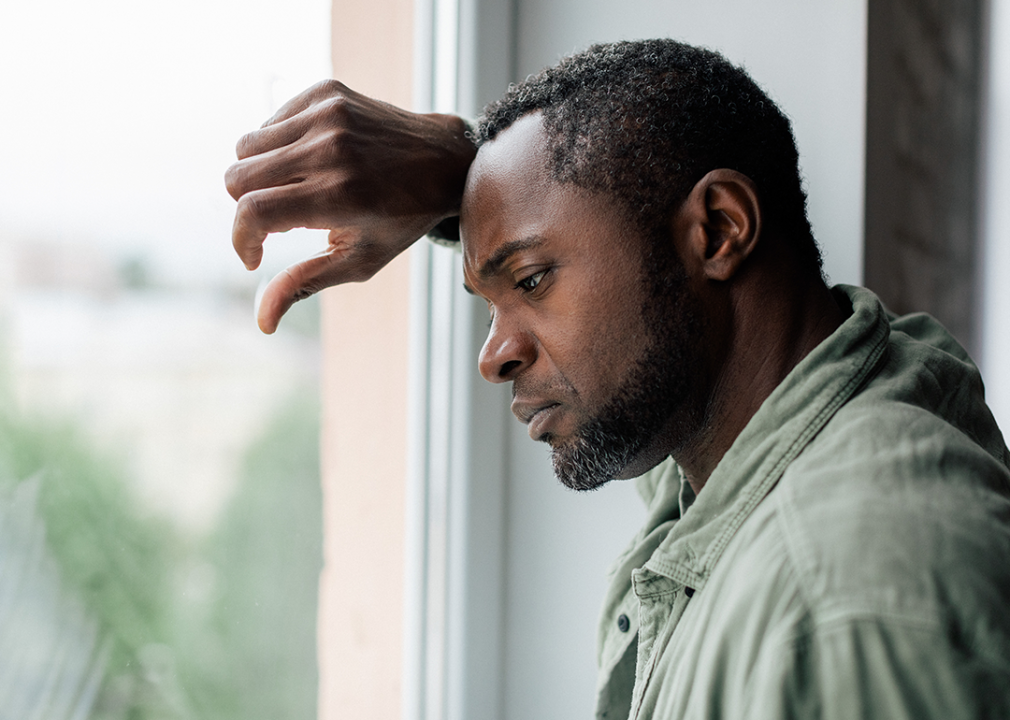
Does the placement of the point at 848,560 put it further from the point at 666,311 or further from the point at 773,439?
the point at 666,311

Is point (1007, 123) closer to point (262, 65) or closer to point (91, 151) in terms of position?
point (262, 65)

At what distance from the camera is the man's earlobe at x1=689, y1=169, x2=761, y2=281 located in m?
0.88

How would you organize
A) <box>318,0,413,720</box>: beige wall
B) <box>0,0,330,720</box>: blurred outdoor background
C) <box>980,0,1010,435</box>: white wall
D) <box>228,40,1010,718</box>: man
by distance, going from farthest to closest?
1. <box>980,0,1010,435</box>: white wall
2. <box>318,0,413,720</box>: beige wall
3. <box>0,0,330,720</box>: blurred outdoor background
4. <box>228,40,1010,718</box>: man

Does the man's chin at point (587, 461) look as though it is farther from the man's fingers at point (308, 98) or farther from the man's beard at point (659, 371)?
the man's fingers at point (308, 98)

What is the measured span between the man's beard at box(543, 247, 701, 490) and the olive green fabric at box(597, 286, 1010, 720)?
0.10 meters

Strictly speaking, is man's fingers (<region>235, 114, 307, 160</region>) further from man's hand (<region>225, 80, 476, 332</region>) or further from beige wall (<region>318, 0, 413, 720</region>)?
beige wall (<region>318, 0, 413, 720</region>)

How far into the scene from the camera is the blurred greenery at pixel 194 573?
2.89 feet

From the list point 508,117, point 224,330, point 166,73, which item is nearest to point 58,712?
point 224,330

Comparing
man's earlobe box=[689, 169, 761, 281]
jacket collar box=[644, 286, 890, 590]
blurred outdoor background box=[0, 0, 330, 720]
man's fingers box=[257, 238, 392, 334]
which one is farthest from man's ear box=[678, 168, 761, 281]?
blurred outdoor background box=[0, 0, 330, 720]

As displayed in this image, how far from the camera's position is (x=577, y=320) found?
89 centimetres

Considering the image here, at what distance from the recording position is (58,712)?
87 cm

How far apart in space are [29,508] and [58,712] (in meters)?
0.23

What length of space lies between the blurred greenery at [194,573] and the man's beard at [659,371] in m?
0.51

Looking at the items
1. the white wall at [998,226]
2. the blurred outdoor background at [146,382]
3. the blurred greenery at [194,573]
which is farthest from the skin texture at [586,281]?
the white wall at [998,226]
